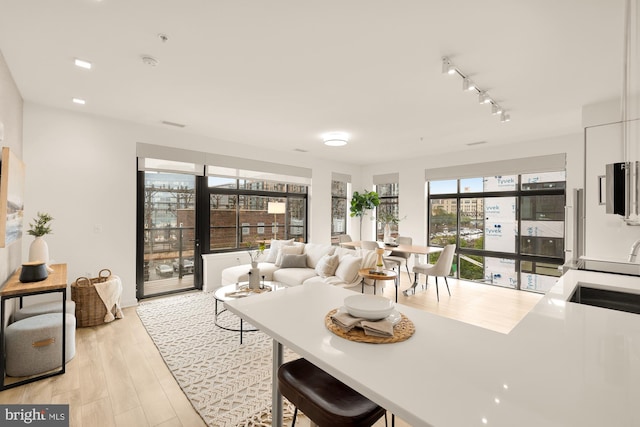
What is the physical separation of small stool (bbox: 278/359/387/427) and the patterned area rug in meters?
0.96

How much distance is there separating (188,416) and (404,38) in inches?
121

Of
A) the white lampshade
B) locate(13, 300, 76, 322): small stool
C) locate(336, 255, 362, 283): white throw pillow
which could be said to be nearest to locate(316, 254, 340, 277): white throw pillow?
locate(336, 255, 362, 283): white throw pillow

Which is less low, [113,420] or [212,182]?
[212,182]

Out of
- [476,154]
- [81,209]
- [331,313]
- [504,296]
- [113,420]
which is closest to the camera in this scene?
[331,313]

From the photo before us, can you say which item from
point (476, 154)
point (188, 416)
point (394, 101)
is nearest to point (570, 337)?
point (188, 416)

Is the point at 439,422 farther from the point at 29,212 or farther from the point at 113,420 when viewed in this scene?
the point at 29,212

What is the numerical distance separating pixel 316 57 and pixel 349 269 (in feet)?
8.42

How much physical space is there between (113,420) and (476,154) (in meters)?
6.32

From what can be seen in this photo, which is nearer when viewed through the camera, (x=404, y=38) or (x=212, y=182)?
(x=404, y=38)

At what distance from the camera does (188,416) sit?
78.6 inches

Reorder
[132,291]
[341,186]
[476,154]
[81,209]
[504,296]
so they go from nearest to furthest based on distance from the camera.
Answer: [81,209] < [132,291] < [504,296] < [476,154] < [341,186]

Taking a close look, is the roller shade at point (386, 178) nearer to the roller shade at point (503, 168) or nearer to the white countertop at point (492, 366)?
the roller shade at point (503, 168)

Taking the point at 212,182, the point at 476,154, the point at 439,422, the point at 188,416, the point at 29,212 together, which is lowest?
the point at 188,416

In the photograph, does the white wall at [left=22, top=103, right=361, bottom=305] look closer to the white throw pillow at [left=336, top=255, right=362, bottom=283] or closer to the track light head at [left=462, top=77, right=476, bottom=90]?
the white throw pillow at [left=336, top=255, right=362, bottom=283]
